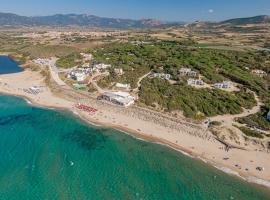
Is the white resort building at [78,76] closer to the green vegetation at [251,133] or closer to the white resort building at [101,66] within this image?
the white resort building at [101,66]

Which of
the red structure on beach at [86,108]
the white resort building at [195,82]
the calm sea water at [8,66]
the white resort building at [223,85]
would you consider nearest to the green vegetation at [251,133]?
the white resort building at [223,85]

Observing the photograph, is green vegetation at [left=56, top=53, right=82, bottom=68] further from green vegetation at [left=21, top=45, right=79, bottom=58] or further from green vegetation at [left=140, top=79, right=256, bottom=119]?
green vegetation at [left=140, top=79, right=256, bottom=119]

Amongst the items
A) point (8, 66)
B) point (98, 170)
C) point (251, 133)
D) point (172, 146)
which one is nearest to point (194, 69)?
point (251, 133)

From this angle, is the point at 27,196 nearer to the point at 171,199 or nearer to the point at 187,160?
the point at 171,199

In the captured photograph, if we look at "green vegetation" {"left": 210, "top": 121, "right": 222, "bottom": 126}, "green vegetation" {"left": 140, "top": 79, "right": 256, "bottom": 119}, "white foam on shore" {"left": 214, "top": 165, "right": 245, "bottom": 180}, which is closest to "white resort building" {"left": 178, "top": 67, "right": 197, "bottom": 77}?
"green vegetation" {"left": 140, "top": 79, "right": 256, "bottom": 119}

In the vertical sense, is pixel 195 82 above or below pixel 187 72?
below

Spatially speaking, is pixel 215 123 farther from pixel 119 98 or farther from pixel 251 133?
pixel 119 98

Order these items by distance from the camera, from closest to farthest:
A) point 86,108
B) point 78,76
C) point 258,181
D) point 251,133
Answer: point 258,181 < point 251,133 < point 86,108 < point 78,76

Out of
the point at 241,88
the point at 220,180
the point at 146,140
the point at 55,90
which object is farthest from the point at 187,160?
the point at 55,90
